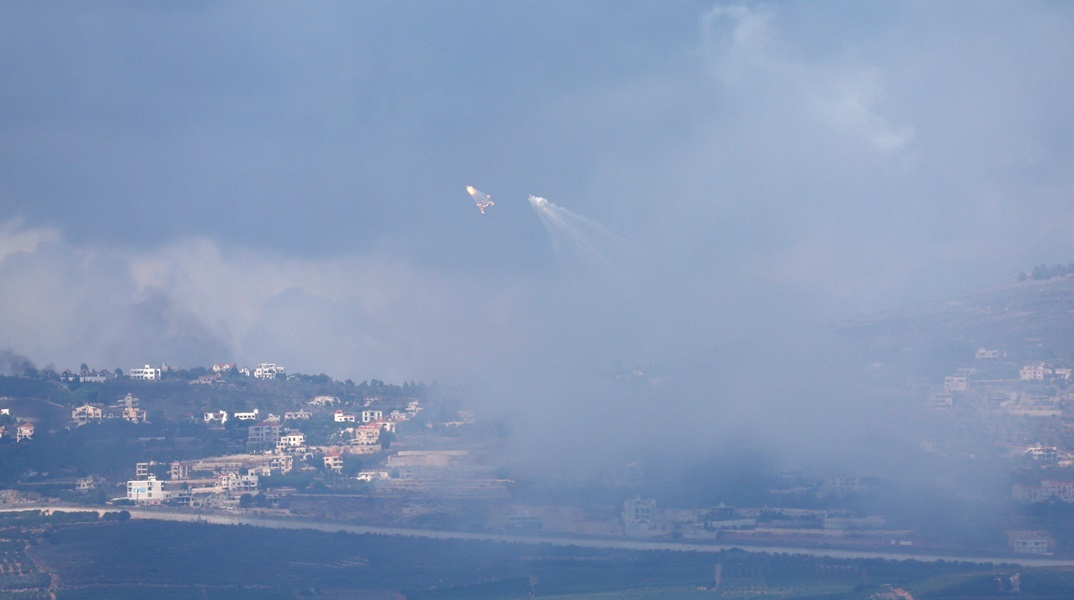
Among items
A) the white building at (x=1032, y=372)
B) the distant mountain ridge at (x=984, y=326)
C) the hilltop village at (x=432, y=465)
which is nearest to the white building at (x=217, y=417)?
the hilltop village at (x=432, y=465)

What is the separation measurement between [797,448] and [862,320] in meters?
12.2

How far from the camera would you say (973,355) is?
2402 inches

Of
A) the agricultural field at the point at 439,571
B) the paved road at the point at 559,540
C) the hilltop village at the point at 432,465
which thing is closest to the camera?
the agricultural field at the point at 439,571

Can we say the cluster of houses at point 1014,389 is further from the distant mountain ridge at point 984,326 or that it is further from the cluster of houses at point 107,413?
the cluster of houses at point 107,413

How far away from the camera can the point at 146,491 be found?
5438 cm

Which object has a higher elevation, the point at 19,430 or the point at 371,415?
the point at 371,415

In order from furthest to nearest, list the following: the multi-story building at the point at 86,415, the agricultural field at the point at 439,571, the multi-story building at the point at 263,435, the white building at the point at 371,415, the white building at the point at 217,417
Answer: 1. the white building at the point at 371,415
2. the white building at the point at 217,417
3. the multi-story building at the point at 86,415
4. the multi-story building at the point at 263,435
5. the agricultural field at the point at 439,571

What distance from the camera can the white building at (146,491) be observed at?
54000mm

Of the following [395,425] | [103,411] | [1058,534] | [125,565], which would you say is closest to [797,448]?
[1058,534]

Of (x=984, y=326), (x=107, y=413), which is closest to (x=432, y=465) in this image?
(x=107, y=413)

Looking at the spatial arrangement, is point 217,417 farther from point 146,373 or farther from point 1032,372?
point 1032,372

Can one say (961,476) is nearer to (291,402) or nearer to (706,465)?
(706,465)

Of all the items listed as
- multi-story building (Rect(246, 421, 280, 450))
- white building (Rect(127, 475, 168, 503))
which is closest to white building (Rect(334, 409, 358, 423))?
multi-story building (Rect(246, 421, 280, 450))

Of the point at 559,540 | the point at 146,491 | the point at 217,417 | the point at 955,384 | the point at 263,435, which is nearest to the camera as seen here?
the point at 559,540
